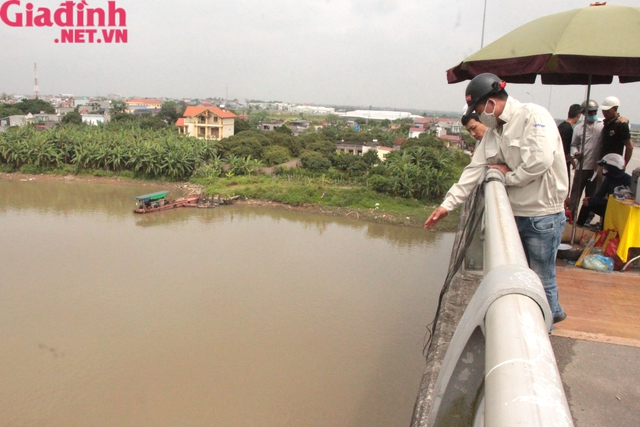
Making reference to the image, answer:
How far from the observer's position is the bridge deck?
1.87 meters

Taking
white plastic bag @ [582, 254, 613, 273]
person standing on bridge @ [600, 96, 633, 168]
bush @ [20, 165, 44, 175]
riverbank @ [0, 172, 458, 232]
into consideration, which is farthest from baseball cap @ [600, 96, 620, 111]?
bush @ [20, 165, 44, 175]

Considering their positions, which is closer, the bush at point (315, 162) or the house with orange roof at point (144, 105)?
the bush at point (315, 162)

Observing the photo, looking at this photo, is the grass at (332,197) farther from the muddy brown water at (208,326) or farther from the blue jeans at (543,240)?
the blue jeans at (543,240)

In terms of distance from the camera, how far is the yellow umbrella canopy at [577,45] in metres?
2.60

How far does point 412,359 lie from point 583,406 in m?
4.29

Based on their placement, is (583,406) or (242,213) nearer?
(583,406)

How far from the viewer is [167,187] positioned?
17453mm

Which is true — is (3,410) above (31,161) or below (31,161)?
below

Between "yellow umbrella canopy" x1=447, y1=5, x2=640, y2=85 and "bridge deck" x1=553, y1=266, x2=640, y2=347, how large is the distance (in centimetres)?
116

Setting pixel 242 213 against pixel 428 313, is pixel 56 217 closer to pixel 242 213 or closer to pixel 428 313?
pixel 242 213

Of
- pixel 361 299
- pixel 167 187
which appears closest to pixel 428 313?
pixel 361 299

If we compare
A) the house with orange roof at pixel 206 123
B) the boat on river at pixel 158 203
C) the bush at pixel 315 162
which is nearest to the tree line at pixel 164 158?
the bush at pixel 315 162

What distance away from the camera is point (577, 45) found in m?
2.64

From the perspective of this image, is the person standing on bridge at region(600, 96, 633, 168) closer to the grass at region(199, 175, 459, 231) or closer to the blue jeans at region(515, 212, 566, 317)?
the blue jeans at region(515, 212, 566, 317)
